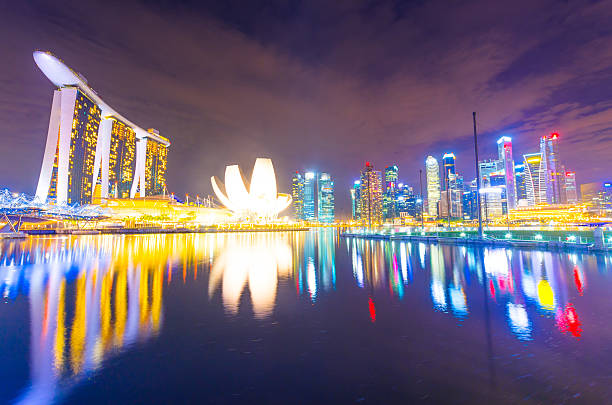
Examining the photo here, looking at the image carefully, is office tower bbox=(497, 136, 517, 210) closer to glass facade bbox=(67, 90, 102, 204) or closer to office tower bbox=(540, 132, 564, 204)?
office tower bbox=(540, 132, 564, 204)

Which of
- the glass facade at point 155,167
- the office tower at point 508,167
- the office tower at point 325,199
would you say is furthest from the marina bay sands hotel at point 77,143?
the office tower at point 508,167

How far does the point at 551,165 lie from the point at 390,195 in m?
72.2

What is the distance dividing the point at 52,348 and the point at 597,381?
6532mm

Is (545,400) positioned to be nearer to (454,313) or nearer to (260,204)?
(454,313)

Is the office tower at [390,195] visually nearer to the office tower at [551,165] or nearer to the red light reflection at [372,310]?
the office tower at [551,165]

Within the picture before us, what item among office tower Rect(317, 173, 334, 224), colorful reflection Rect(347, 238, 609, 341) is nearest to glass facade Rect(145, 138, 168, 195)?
office tower Rect(317, 173, 334, 224)

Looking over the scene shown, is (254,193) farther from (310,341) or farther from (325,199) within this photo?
(325,199)

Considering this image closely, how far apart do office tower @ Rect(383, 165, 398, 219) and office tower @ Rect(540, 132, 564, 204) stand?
63.0 m

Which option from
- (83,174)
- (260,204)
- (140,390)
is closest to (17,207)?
(83,174)

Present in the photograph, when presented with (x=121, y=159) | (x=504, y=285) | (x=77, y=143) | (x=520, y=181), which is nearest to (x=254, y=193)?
(x=77, y=143)

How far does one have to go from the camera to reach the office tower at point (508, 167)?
119m

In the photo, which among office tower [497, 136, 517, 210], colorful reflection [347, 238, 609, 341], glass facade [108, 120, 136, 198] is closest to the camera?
colorful reflection [347, 238, 609, 341]

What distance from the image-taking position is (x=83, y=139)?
66.8 m

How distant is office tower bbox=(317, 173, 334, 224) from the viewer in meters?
162
